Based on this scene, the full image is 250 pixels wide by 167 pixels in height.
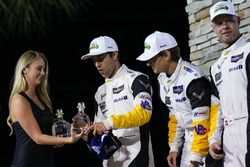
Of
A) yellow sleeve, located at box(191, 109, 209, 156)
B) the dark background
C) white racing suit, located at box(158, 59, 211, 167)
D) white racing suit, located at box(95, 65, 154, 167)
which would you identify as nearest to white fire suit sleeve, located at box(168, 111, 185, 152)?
white racing suit, located at box(158, 59, 211, 167)

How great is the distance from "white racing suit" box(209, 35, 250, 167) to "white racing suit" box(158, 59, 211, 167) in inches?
5.0

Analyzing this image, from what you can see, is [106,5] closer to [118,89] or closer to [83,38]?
[83,38]

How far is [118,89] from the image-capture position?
5.28m

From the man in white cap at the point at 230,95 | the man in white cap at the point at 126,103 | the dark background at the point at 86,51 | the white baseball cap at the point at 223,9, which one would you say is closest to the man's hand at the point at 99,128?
the man in white cap at the point at 126,103

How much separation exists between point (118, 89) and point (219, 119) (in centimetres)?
89

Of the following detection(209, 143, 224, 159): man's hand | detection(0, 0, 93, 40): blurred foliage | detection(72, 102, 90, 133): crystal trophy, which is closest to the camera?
detection(209, 143, 224, 159): man's hand

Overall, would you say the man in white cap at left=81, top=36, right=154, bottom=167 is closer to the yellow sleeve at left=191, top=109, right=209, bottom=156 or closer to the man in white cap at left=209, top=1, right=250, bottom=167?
the yellow sleeve at left=191, top=109, right=209, bottom=156

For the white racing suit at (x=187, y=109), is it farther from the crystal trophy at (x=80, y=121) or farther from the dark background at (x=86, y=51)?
the dark background at (x=86, y=51)

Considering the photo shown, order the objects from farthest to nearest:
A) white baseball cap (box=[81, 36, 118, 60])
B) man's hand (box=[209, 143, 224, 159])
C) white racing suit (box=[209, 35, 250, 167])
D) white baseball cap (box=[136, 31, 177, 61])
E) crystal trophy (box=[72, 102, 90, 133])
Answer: white baseball cap (box=[81, 36, 118, 60]), white baseball cap (box=[136, 31, 177, 61]), crystal trophy (box=[72, 102, 90, 133]), man's hand (box=[209, 143, 224, 159]), white racing suit (box=[209, 35, 250, 167])

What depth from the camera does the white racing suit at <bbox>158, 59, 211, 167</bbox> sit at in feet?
15.7

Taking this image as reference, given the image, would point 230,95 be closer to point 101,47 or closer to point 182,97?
point 182,97

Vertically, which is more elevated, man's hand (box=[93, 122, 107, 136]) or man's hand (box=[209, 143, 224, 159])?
man's hand (box=[93, 122, 107, 136])

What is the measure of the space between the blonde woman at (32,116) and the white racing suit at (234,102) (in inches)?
37.5

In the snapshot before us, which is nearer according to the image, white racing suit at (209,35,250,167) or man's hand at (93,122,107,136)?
white racing suit at (209,35,250,167)
